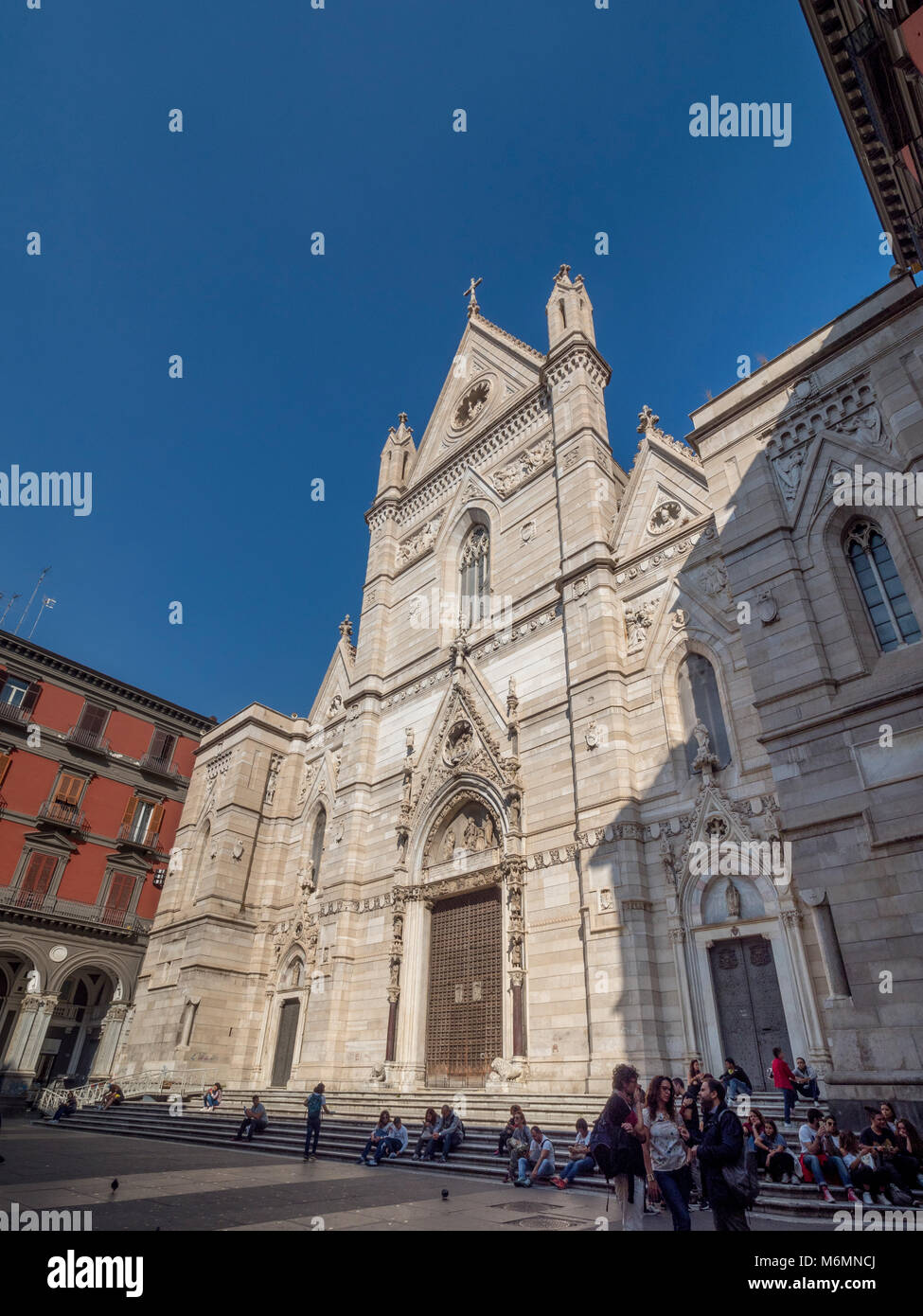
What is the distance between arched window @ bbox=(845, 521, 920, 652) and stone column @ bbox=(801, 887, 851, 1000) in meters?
4.28

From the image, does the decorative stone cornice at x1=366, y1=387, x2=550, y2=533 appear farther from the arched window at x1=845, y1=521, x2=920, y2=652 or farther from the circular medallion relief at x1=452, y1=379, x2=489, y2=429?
the arched window at x1=845, y1=521, x2=920, y2=652

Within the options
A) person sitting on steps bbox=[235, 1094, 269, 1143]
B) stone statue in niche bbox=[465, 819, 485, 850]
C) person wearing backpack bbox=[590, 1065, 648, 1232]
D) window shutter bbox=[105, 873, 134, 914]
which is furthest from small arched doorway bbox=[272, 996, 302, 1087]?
person wearing backpack bbox=[590, 1065, 648, 1232]

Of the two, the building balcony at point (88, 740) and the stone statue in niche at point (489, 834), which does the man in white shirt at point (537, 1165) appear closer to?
the stone statue in niche at point (489, 834)

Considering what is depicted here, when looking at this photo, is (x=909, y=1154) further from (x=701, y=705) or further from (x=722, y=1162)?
(x=701, y=705)

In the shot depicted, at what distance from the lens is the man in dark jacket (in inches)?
196

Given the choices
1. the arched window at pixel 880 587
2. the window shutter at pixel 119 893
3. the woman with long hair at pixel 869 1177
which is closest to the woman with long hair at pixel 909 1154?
the woman with long hair at pixel 869 1177

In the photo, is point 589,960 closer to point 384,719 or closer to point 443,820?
point 443,820

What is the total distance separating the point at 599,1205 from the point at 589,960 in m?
6.67

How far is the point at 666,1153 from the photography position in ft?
18.5

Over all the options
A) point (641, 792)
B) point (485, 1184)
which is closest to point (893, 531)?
point (641, 792)

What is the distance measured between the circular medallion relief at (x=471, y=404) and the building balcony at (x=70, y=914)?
84.6ft

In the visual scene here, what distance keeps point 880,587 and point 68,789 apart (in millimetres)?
32772

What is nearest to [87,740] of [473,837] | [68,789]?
[68,789]

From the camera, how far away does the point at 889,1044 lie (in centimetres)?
923
